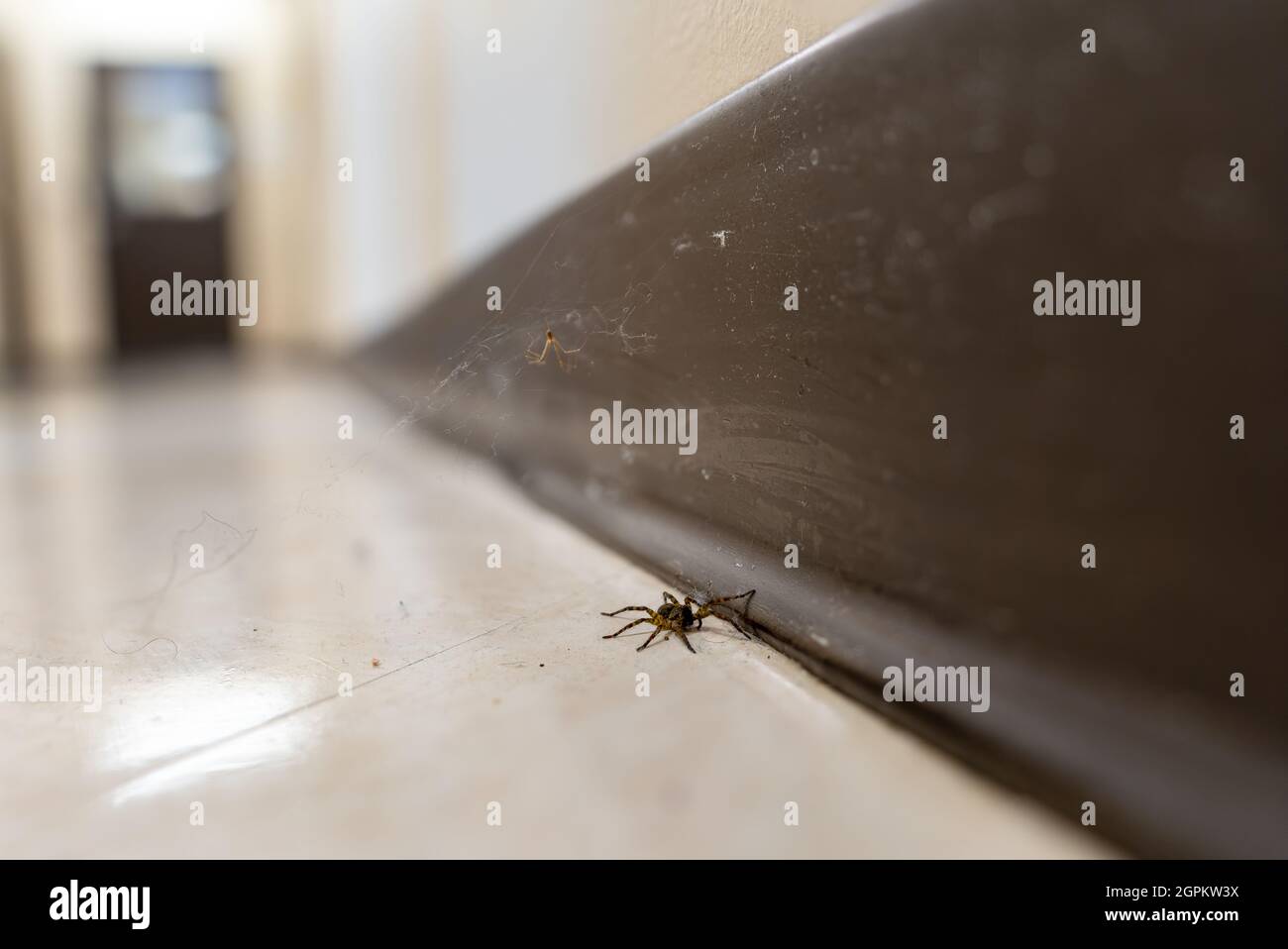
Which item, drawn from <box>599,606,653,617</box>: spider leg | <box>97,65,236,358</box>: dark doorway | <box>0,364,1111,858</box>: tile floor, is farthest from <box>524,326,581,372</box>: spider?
<box>97,65,236,358</box>: dark doorway

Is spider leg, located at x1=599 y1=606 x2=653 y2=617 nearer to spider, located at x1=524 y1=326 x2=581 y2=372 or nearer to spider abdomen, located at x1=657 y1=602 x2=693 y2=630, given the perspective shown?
spider abdomen, located at x1=657 y1=602 x2=693 y2=630

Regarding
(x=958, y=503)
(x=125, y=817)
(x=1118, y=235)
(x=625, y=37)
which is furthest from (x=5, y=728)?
(x=625, y=37)

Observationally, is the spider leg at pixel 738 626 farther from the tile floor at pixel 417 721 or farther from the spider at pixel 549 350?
the spider at pixel 549 350

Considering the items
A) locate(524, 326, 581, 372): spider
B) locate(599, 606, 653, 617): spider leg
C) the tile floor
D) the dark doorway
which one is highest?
the dark doorway

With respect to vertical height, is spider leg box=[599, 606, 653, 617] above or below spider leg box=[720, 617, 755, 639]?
above

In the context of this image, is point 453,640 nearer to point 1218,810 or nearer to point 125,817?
point 125,817

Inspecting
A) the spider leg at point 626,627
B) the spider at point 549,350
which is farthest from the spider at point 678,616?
the spider at point 549,350
